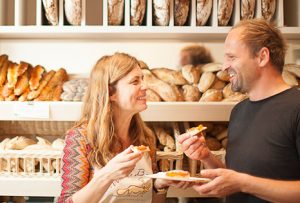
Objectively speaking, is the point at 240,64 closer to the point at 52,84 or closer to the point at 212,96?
the point at 212,96

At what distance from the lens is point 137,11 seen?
162 centimetres

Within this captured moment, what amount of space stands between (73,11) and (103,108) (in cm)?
59

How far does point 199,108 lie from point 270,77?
41cm

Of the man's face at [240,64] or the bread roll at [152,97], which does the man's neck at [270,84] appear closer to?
the man's face at [240,64]

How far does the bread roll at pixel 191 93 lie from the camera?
5.26ft

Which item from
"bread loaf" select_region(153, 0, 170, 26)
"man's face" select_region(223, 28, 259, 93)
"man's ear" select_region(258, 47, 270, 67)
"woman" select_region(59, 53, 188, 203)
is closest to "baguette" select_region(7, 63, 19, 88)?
"woman" select_region(59, 53, 188, 203)

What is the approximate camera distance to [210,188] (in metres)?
1.05

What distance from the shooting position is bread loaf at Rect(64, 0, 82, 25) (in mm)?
1602

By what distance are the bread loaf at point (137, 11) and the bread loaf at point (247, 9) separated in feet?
1.52

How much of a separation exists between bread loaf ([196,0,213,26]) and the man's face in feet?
1.50

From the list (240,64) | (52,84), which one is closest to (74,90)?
(52,84)

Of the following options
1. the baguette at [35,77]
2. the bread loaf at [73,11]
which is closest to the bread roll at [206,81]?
the bread loaf at [73,11]

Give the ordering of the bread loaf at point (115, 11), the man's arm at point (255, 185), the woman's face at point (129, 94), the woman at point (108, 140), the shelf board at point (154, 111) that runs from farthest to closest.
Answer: the bread loaf at point (115, 11) < the shelf board at point (154, 111) < the woman's face at point (129, 94) < the woman at point (108, 140) < the man's arm at point (255, 185)

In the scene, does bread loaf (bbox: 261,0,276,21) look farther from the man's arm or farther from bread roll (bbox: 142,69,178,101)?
the man's arm
